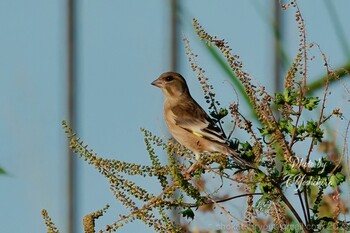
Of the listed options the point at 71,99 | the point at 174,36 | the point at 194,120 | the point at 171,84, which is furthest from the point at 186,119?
the point at 71,99

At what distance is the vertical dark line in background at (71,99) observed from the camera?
473cm

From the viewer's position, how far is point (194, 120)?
3.03 metres

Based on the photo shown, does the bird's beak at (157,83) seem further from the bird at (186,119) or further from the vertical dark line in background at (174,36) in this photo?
the vertical dark line in background at (174,36)

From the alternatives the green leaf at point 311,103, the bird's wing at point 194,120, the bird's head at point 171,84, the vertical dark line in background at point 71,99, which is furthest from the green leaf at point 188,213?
the vertical dark line in background at point 71,99

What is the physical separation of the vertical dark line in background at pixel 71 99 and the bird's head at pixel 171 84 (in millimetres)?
1197

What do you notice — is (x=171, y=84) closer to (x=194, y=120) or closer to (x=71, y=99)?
(x=194, y=120)

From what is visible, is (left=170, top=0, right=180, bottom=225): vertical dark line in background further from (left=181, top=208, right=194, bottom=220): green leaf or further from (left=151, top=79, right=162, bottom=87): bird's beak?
(left=181, top=208, right=194, bottom=220): green leaf

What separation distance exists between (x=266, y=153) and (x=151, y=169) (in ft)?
0.61

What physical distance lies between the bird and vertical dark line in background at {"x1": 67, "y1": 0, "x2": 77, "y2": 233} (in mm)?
1216

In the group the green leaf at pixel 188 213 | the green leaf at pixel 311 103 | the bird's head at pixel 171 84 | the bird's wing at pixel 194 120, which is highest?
the bird's head at pixel 171 84

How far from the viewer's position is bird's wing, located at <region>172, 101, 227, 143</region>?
→ 270cm

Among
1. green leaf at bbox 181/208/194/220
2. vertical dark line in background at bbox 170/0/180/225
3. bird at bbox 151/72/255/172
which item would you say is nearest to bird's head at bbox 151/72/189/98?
bird at bbox 151/72/255/172

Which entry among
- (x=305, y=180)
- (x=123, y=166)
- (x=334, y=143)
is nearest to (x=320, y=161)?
(x=305, y=180)

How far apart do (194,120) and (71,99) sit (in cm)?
193
